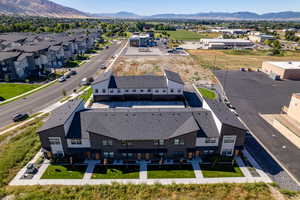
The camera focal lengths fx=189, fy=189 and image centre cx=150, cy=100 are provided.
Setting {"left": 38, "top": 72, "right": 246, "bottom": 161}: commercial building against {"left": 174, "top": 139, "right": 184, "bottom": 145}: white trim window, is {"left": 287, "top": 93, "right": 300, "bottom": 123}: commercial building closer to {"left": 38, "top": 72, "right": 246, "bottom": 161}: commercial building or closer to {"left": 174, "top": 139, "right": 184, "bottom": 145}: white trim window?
{"left": 38, "top": 72, "right": 246, "bottom": 161}: commercial building

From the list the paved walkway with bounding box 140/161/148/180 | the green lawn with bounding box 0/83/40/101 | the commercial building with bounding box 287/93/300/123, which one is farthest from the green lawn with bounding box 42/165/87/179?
the commercial building with bounding box 287/93/300/123

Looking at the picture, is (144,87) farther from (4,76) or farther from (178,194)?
(4,76)

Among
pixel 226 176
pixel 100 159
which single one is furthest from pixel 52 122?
pixel 226 176

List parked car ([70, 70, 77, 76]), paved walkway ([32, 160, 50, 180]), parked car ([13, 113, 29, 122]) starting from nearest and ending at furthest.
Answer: paved walkway ([32, 160, 50, 180]), parked car ([13, 113, 29, 122]), parked car ([70, 70, 77, 76])

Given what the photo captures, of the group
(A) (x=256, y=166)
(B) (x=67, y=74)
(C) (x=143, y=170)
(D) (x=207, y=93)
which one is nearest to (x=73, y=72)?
(B) (x=67, y=74)

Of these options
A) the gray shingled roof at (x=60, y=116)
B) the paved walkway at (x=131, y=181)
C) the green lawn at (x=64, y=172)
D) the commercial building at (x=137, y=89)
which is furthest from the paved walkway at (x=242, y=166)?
the gray shingled roof at (x=60, y=116)

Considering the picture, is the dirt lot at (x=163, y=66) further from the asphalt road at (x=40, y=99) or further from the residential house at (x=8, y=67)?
the residential house at (x=8, y=67)
